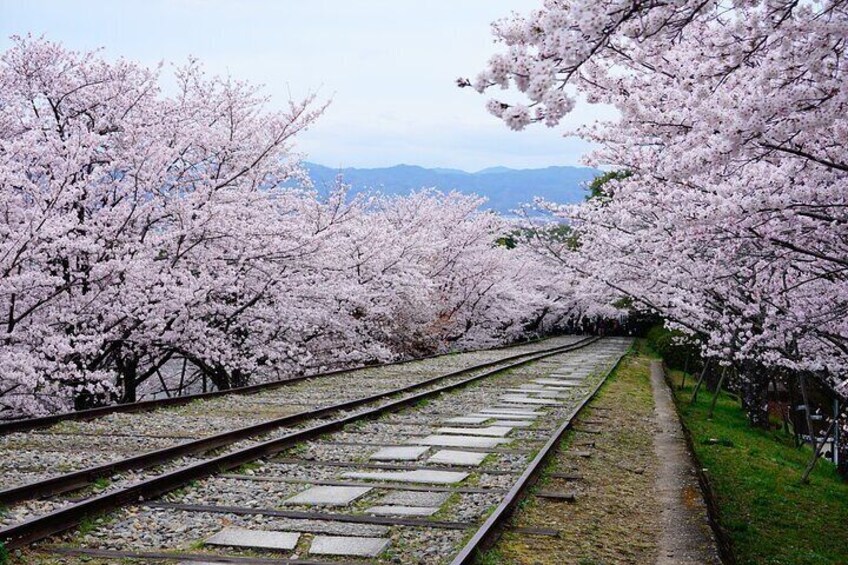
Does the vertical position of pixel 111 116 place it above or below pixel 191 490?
above

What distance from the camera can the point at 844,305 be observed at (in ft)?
29.4

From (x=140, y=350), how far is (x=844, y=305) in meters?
13.4

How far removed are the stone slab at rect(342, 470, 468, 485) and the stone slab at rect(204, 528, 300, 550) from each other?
2262mm

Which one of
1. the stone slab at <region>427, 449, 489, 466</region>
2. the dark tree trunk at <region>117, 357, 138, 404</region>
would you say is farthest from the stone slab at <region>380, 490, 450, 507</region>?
the dark tree trunk at <region>117, 357, 138, 404</region>

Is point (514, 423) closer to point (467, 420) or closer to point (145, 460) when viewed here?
point (467, 420)

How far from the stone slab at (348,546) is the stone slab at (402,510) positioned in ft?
2.62

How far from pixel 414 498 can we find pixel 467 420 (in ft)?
17.8

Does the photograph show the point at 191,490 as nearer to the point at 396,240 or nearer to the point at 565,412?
the point at 565,412

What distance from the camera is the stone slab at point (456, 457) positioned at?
9.60 m

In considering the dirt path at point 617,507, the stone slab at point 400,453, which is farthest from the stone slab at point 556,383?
the stone slab at point 400,453

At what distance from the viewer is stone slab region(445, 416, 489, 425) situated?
42.4 feet

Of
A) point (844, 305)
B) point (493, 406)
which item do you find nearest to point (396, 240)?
point (493, 406)

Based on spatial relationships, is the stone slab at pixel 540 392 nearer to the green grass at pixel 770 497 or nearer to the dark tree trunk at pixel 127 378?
the green grass at pixel 770 497

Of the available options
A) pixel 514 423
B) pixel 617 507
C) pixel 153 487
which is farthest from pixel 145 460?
pixel 514 423
